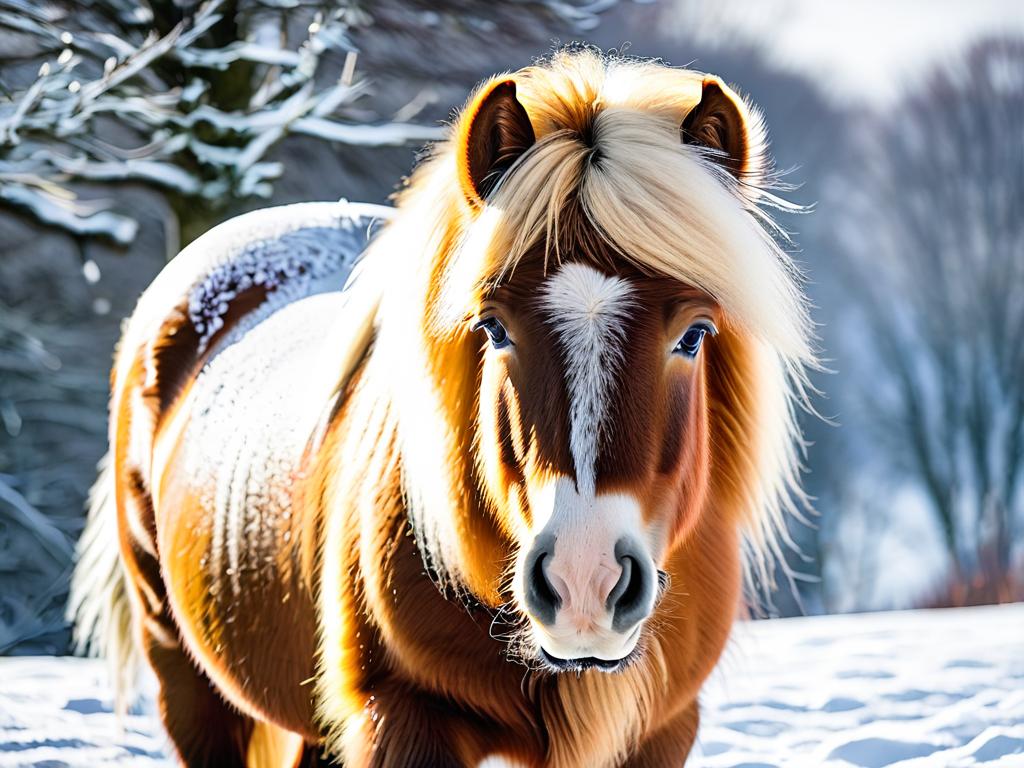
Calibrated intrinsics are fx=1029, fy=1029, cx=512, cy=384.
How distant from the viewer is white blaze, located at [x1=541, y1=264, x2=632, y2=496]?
1.41 m

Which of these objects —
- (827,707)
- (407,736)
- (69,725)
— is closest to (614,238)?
(407,736)

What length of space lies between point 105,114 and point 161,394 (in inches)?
150

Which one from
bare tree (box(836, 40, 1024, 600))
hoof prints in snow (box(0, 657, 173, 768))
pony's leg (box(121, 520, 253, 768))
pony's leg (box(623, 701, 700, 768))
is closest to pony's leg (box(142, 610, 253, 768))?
pony's leg (box(121, 520, 253, 768))

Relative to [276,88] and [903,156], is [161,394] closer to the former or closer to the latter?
[276,88]

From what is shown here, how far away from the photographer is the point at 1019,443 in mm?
12492

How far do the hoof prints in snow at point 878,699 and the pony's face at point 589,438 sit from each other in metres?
1.44

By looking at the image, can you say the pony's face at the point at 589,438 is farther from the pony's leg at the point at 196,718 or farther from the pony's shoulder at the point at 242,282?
the pony's leg at the point at 196,718

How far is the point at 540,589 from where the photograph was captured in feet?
4.52

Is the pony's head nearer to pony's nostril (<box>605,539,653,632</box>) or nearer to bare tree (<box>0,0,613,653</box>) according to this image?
pony's nostril (<box>605,539,653,632</box>)

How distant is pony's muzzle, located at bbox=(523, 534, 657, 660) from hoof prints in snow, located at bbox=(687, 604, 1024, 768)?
150 centimetres

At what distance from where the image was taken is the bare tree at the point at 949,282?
12.6 meters

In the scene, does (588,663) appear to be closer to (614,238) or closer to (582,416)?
(582,416)

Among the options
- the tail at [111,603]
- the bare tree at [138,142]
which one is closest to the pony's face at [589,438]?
the tail at [111,603]

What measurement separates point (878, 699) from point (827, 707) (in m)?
0.21
